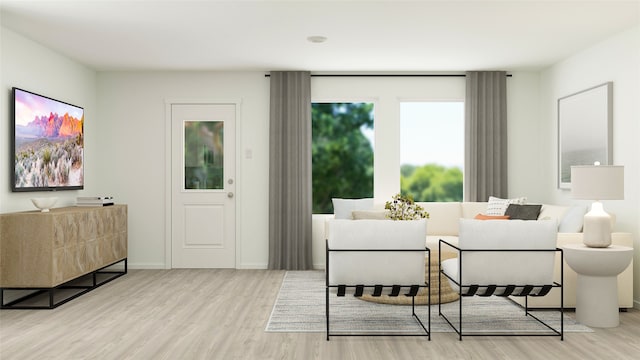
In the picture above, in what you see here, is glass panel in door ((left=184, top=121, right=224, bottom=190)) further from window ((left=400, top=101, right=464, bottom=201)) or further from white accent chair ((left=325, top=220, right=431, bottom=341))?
window ((left=400, top=101, right=464, bottom=201))

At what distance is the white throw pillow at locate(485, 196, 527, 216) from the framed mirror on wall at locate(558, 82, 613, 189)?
61cm

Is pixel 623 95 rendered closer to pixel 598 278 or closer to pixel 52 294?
pixel 598 278

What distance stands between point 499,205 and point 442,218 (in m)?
0.71

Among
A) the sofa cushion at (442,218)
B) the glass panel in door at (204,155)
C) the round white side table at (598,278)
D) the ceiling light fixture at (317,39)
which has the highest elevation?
the ceiling light fixture at (317,39)

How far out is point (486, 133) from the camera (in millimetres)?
6980

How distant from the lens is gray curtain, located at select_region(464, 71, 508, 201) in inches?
274

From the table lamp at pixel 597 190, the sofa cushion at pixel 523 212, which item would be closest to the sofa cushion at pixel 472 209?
the sofa cushion at pixel 523 212

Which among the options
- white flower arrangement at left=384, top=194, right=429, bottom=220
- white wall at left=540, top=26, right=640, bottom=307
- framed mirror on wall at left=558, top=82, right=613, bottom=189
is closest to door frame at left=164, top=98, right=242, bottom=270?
white flower arrangement at left=384, top=194, right=429, bottom=220

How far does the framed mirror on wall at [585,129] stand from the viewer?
17.5 feet

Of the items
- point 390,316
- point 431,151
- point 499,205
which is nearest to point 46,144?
point 390,316

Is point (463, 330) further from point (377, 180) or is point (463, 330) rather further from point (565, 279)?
point (377, 180)

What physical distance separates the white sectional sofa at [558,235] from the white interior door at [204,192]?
3.88ft

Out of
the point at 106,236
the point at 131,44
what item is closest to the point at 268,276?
the point at 106,236

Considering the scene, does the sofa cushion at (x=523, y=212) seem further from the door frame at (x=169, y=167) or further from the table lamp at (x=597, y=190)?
the door frame at (x=169, y=167)
